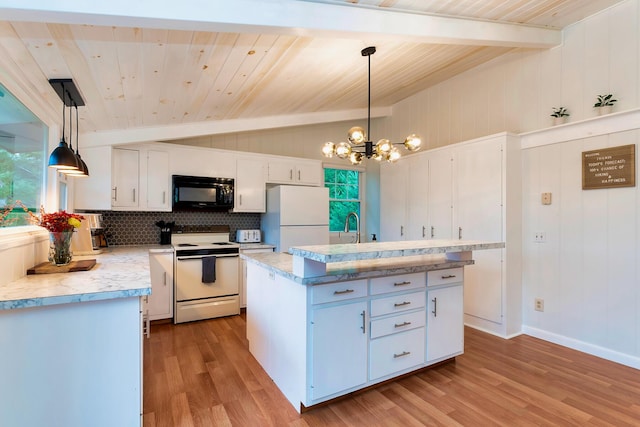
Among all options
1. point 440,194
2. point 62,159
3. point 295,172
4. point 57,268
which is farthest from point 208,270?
point 440,194

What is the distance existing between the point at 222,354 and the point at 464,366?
2.13 m

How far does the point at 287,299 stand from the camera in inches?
86.2

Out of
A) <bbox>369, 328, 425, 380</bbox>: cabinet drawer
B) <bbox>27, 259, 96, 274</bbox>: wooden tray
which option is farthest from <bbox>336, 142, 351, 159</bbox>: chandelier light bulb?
<bbox>27, 259, 96, 274</bbox>: wooden tray

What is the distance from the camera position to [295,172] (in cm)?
475

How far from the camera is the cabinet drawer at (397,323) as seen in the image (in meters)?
2.25

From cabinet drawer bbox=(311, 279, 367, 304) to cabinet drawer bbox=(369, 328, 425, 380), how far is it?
397 millimetres

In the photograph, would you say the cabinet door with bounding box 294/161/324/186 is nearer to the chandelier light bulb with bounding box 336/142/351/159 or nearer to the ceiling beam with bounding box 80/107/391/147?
the ceiling beam with bounding box 80/107/391/147

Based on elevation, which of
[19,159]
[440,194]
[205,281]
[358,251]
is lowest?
[205,281]

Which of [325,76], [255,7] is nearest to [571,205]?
[325,76]

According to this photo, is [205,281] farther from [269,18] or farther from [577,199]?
[577,199]

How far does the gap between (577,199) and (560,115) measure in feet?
2.78

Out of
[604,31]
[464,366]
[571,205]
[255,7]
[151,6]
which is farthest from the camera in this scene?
[571,205]

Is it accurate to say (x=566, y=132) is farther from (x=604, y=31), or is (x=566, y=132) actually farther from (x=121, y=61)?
(x=121, y=61)

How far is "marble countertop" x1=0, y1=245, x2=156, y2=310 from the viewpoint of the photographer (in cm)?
143
